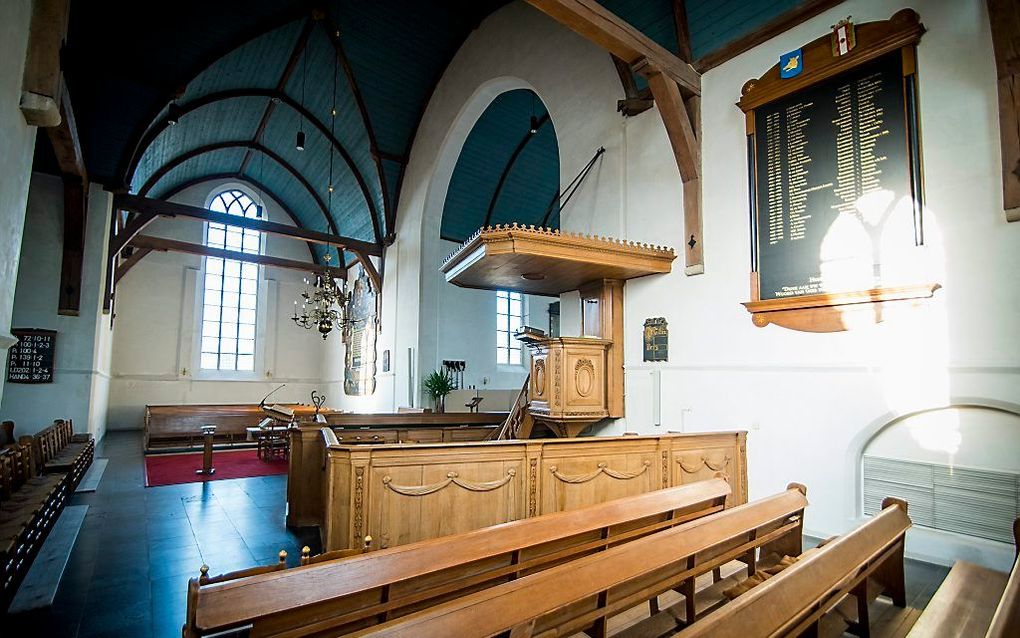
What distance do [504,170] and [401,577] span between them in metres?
10.1

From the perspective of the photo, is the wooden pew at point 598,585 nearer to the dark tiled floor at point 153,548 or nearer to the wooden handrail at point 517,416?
the dark tiled floor at point 153,548

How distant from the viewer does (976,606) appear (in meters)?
2.28

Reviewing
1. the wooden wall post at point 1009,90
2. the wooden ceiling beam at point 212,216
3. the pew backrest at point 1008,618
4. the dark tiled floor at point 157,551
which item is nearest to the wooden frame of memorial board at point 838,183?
the wooden wall post at point 1009,90

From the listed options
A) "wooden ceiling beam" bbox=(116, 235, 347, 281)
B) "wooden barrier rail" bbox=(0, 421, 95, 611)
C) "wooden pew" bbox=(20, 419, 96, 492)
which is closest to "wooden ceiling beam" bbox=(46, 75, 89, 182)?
"wooden pew" bbox=(20, 419, 96, 492)

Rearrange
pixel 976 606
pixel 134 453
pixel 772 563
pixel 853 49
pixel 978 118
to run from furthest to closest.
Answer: pixel 134 453 < pixel 853 49 < pixel 978 118 < pixel 772 563 < pixel 976 606

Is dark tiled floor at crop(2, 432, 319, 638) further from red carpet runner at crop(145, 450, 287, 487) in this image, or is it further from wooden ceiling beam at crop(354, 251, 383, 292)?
wooden ceiling beam at crop(354, 251, 383, 292)

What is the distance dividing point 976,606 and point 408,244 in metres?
10.3

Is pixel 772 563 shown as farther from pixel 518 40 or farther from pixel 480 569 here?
pixel 518 40

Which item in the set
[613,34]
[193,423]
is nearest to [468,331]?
[193,423]

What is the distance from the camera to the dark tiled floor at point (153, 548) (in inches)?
118

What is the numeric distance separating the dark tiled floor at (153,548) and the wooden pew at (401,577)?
1700 mm

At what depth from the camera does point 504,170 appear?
36.4 ft

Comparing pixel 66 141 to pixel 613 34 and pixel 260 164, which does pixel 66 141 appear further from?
pixel 260 164

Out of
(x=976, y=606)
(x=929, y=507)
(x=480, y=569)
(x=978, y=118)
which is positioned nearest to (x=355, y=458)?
(x=480, y=569)
